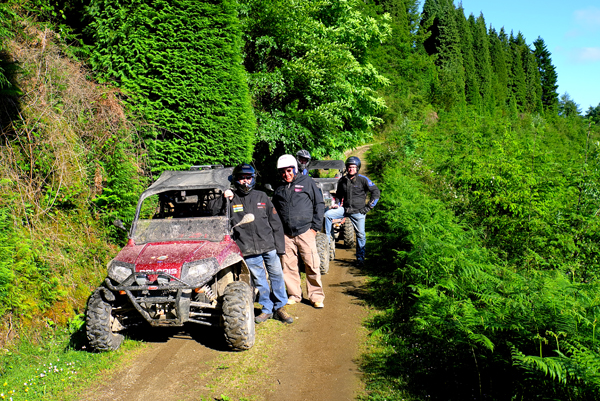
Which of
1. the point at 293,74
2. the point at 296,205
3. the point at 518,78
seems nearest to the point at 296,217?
the point at 296,205

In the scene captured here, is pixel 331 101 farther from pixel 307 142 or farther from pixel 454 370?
pixel 454 370

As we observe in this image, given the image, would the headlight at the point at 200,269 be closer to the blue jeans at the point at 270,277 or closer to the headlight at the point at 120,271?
the headlight at the point at 120,271

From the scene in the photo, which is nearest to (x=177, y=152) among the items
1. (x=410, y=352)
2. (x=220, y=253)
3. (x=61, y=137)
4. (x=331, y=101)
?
(x=61, y=137)

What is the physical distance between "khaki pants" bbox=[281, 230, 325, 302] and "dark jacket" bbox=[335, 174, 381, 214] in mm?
2693

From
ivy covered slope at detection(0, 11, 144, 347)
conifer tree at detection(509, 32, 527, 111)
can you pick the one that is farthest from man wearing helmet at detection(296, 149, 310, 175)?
conifer tree at detection(509, 32, 527, 111)

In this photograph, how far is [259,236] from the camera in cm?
627

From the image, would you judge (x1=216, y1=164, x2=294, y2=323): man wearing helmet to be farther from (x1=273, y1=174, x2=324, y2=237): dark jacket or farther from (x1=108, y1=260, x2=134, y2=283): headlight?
(x1=108, y1=260, x2=134, y2=283): headlight

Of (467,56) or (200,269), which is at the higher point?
(467,56)

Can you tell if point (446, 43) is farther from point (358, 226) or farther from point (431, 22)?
point (358, 226)

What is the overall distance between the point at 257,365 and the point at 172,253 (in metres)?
1.69

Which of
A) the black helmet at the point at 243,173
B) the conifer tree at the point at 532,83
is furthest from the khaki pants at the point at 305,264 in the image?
the conifer tree at the point at 532,83

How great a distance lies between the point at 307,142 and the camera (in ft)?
50.0

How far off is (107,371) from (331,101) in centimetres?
1352

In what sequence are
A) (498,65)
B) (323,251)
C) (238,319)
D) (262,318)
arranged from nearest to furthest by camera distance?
(238,319), (262,318), (323,251), (498,65)
